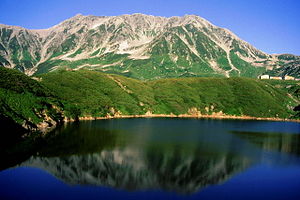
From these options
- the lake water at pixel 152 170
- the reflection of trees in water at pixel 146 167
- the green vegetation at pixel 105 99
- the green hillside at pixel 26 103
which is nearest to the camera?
the lake water at pixel 152 170

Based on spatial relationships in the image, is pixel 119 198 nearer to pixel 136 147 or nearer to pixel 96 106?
pixel 136 147

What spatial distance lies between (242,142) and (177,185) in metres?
48.4

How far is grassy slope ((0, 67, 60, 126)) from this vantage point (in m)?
87.4

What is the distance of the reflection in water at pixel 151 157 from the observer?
4809 centimetres

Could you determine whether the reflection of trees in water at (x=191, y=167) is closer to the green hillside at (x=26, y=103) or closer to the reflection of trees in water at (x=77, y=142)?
the reflection of trees in water at (x=77, y=142)

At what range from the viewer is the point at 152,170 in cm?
5288

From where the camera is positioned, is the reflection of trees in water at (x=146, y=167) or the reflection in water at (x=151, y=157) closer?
the reflection of trees in water at (x=146, y=167)

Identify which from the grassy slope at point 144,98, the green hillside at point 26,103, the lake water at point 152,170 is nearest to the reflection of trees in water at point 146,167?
the lake water at point 152,170

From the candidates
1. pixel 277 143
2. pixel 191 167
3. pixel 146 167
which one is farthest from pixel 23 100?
pixel 277 143

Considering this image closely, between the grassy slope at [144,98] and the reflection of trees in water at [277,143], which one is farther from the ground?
the grassy slope at [144,98]

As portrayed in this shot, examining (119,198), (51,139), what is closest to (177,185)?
(119,198)

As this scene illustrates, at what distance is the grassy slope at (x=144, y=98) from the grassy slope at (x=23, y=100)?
18716mm

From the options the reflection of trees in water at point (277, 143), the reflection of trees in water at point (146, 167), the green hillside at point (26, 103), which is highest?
the green hillside at point (26, 103)

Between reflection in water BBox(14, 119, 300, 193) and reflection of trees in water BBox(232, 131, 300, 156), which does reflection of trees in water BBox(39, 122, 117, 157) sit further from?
reflection of trees in water BBox(232, 131, 300, 156)
